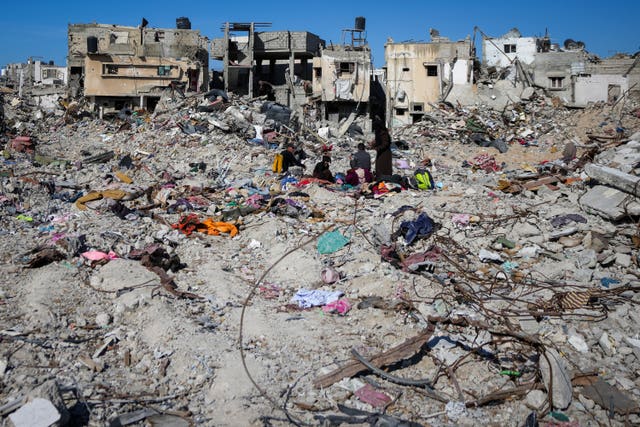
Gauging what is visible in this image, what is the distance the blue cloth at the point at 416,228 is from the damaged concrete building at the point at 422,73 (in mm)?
21671

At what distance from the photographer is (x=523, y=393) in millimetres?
4160

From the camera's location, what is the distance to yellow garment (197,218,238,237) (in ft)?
27.6

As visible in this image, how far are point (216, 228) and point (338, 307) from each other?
339cm

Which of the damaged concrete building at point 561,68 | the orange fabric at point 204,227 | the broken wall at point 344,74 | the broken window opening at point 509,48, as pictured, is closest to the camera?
the orange fabric at point 204,227

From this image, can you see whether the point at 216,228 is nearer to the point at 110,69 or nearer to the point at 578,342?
the point at 578,342

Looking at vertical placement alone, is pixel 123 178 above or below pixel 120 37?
below

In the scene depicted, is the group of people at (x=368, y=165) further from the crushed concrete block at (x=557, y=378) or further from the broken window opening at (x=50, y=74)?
the broken window opening at (x=50, y=74)

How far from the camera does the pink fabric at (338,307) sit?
18.9ft

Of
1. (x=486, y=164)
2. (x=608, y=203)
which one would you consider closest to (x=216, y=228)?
(x=608, y=203)

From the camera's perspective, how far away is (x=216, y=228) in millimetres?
8484

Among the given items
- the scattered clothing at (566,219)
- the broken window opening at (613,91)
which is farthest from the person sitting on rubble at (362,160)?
the broken window opening at (613,91)

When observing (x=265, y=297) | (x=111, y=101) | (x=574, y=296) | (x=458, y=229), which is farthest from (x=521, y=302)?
(x=111, y=101)

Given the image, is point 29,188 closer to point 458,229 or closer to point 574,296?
point 458,229

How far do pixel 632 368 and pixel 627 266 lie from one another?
2.11 meters
